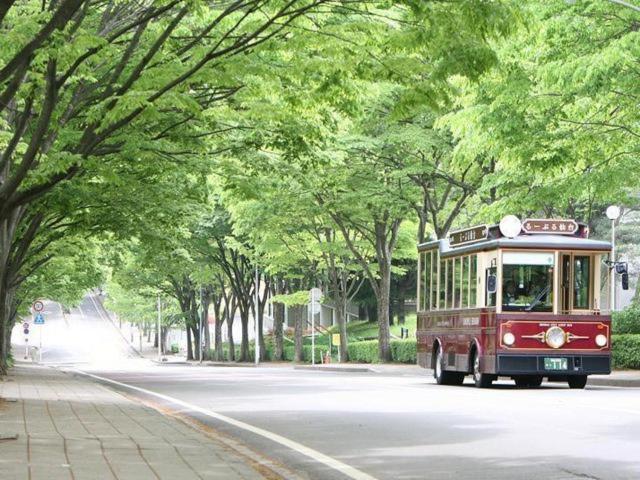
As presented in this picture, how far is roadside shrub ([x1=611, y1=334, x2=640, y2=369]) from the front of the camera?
3216 centimetres

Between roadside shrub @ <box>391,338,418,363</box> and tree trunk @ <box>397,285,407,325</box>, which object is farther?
tree trunk @ <box>397,285,407,325</box>

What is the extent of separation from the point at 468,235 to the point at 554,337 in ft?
9.45

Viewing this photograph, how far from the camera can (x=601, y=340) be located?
2450 centimetres

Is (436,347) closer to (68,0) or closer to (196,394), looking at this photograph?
(196,394)

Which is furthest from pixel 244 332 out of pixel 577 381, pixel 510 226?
pixel 510 226

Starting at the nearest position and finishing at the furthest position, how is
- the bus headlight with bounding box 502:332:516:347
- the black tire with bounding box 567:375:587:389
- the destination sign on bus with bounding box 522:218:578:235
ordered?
the bus headlight with bounding box 502:332:516:347 → the destination sign on bus with bounding box 522:218:578:235 → the black tire with bounding box 567:375:587:389

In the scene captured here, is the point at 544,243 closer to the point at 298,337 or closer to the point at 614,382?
the point at 614,382

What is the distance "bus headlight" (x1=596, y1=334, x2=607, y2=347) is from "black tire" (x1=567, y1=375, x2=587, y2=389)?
38.9 inches

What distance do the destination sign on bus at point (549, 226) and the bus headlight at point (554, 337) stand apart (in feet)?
6.26

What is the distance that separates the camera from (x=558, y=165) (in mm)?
26891

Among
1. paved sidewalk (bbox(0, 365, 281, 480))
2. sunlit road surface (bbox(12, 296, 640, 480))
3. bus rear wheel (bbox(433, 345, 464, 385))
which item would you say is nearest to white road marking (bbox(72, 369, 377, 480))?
sunlit road surface (bbox(12, 296, 640, 480))

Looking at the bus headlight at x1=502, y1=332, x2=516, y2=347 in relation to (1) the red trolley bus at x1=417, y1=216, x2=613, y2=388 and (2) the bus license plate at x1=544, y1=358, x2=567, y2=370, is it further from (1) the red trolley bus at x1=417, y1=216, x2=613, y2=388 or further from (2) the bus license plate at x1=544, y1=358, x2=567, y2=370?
(2) the bus license plate at x1=544, y1=358, x2=567, y2=370

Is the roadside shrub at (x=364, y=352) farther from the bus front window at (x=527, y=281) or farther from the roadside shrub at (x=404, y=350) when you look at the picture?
the bus front window at (x=527, y=281)

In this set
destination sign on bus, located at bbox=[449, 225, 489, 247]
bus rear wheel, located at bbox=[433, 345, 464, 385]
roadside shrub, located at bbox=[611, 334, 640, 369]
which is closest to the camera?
destination sign on bus, located at bbox=[449, 225, 489, 247]
